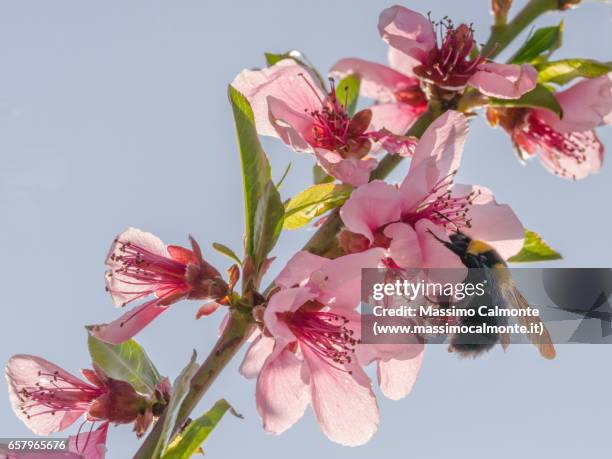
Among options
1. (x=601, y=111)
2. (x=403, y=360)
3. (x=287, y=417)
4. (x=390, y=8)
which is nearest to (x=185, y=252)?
(x=287, y=417)

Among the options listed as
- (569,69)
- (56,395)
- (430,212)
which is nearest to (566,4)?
(569,69)

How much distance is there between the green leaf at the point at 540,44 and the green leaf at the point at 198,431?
1587 mm

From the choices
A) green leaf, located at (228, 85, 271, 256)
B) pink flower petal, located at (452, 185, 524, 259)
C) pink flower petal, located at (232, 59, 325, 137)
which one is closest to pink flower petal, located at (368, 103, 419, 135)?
pink flower petal, located at (232, 59, 325, 137)

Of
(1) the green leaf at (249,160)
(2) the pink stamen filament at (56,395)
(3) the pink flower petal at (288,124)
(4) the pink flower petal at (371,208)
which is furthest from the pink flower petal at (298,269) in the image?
(2) the pink stamen filament at (56,395)

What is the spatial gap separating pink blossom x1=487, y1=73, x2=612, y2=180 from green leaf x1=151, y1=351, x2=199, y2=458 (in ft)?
4.78

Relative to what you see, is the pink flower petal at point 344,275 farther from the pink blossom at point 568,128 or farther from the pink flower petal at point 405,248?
the pink blossom at point 568,128

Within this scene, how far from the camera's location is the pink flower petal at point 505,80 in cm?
221

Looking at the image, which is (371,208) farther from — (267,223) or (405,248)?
(267,223)

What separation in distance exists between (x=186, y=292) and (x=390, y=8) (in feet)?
3.76

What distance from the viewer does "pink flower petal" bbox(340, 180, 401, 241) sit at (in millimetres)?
1847

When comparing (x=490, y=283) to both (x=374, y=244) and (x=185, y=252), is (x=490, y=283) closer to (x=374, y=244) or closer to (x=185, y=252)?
(x=374, y=244)

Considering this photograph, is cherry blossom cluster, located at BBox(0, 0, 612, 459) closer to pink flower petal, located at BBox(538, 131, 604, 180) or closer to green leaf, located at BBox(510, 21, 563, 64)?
green leaf, located at BBox(510, 21, 563, 64)

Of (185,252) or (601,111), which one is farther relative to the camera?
(601,111)

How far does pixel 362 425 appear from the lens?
2.05 metres
